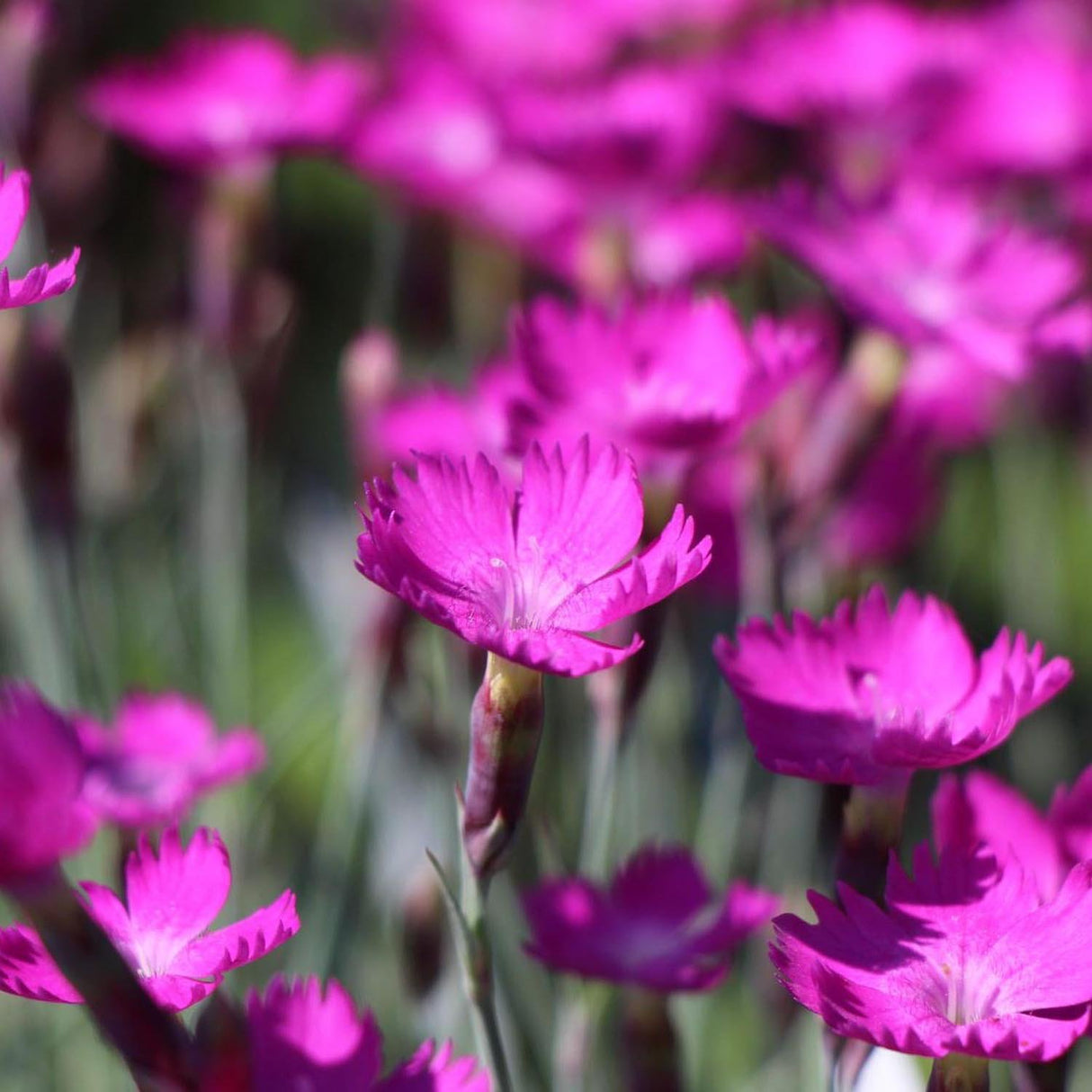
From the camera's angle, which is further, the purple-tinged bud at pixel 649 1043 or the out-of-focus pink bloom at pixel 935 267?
the out-of-focus pink bloom at pixel 935 267

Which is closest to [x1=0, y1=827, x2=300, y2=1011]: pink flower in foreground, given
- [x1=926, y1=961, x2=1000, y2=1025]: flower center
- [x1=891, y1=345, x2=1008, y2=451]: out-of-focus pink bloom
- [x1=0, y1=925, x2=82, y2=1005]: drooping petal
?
[x1=0, y1=925, x2=82, y2=1005]: drooping petal

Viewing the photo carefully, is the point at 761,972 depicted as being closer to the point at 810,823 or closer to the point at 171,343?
the point at 810,823

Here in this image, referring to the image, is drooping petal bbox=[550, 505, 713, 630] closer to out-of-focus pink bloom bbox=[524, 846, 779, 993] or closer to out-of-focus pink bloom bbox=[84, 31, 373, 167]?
out-of-focus pink bloom bbox=[524, 846, 779, 993]

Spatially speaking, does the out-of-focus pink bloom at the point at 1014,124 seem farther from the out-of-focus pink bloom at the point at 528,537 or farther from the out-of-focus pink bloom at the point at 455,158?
the out-of-focus pink bloom at the point at 528,537

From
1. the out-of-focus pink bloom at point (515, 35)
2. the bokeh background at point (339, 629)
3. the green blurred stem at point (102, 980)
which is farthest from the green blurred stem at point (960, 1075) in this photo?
the out-of-focus pink bloom at point (515, 35)

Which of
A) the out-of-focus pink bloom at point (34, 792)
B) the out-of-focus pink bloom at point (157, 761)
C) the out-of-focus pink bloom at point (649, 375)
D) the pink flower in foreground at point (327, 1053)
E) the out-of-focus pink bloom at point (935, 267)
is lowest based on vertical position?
the out-of-focus pink bloom at point (157, 761)

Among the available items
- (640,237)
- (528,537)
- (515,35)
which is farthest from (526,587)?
(515,35)
